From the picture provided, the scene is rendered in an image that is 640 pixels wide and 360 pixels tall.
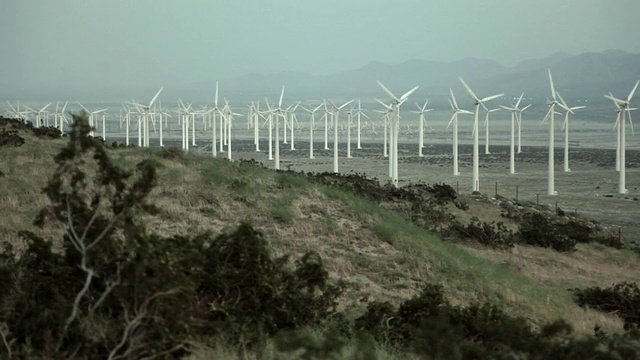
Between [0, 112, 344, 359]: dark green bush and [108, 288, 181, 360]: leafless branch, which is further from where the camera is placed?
[0, 112, 344, 359]: dark green bush

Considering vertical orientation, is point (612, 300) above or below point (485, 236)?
below

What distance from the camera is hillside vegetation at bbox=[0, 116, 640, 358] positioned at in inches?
383

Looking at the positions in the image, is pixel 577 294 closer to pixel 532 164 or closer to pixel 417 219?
pixel 417 219

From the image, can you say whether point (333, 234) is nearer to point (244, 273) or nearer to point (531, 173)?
point (244, 273)

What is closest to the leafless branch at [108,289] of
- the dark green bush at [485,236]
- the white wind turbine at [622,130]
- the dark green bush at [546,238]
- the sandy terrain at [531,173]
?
the dark green bush at [485,236]

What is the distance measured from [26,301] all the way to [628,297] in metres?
16.9

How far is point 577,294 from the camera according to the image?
24219 millimetres

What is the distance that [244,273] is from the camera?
1223 centimetres

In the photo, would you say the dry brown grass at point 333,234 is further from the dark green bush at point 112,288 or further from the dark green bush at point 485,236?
the dark green bush at point 112,288

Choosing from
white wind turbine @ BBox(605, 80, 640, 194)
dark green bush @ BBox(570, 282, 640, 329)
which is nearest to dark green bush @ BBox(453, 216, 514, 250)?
dark green bush @ BBox(570, 282, 640, 329)

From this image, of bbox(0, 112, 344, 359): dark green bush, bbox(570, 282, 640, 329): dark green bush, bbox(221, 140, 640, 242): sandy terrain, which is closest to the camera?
bbox(0, 112, 344, 359): dark green bush

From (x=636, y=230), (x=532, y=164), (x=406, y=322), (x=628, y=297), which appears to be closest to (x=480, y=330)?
(x=406, y=322)

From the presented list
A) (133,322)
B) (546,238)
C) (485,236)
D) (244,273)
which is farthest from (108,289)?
(546,238)

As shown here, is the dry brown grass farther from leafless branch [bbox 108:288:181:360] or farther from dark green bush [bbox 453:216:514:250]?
leafless branch [bbox 108:288:181:360]
